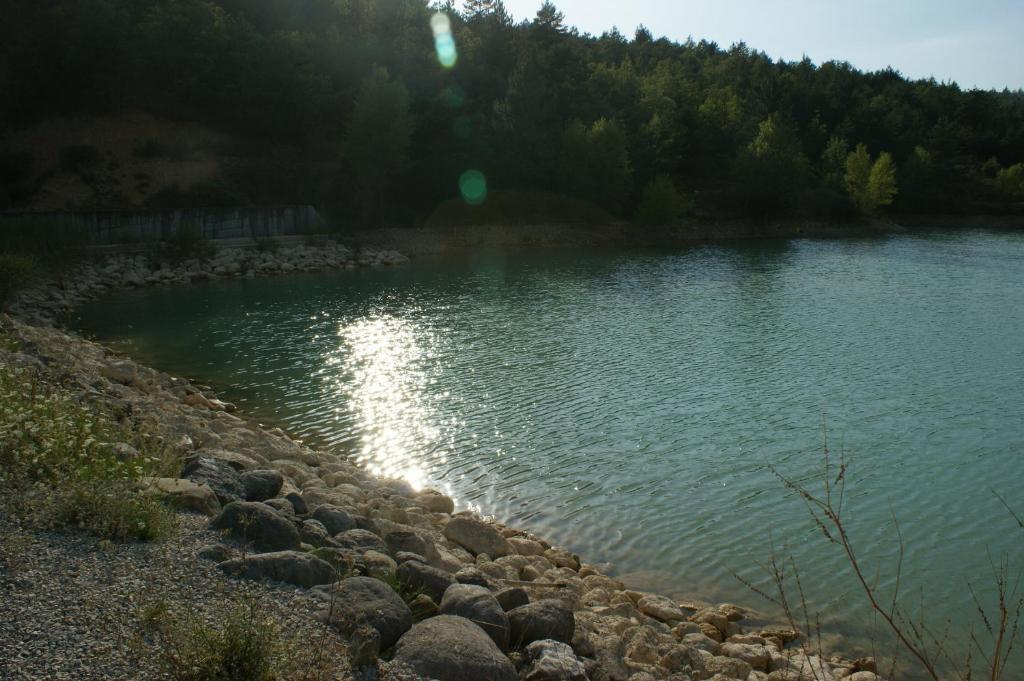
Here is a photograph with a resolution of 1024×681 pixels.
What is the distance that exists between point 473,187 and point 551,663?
5930cm

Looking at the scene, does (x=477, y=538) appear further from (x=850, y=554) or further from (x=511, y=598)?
(x=850, y=554)

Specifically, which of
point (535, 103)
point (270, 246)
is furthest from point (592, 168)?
point (270, 246)

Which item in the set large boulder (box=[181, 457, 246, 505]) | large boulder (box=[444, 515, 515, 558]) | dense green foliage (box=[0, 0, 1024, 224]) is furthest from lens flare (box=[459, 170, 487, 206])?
large boulder (box=[181, 457, 246, 505])

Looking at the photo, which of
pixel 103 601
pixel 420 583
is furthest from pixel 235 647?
pixel 420 583

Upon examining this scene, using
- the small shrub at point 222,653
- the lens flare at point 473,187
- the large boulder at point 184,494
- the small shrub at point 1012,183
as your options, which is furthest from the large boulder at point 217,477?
the small shrub at point 1012,183

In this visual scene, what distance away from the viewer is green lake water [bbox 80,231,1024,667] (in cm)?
1115

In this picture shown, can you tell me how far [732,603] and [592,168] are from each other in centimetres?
5796

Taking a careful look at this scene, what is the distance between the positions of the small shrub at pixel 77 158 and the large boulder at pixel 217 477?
5389 centimetres

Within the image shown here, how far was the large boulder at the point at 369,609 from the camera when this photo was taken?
580 centimetres

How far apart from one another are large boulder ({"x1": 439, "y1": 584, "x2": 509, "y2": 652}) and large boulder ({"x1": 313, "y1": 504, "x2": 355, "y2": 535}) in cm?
218

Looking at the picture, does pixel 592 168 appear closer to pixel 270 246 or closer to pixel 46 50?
pixel 270 246

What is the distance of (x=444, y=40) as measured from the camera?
2943 inches

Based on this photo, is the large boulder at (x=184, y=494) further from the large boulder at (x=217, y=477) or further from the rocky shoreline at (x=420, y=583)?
the large boulder at (x=217, y=477)

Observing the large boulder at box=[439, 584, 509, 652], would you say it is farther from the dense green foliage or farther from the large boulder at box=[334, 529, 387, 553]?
the dense green foliage
